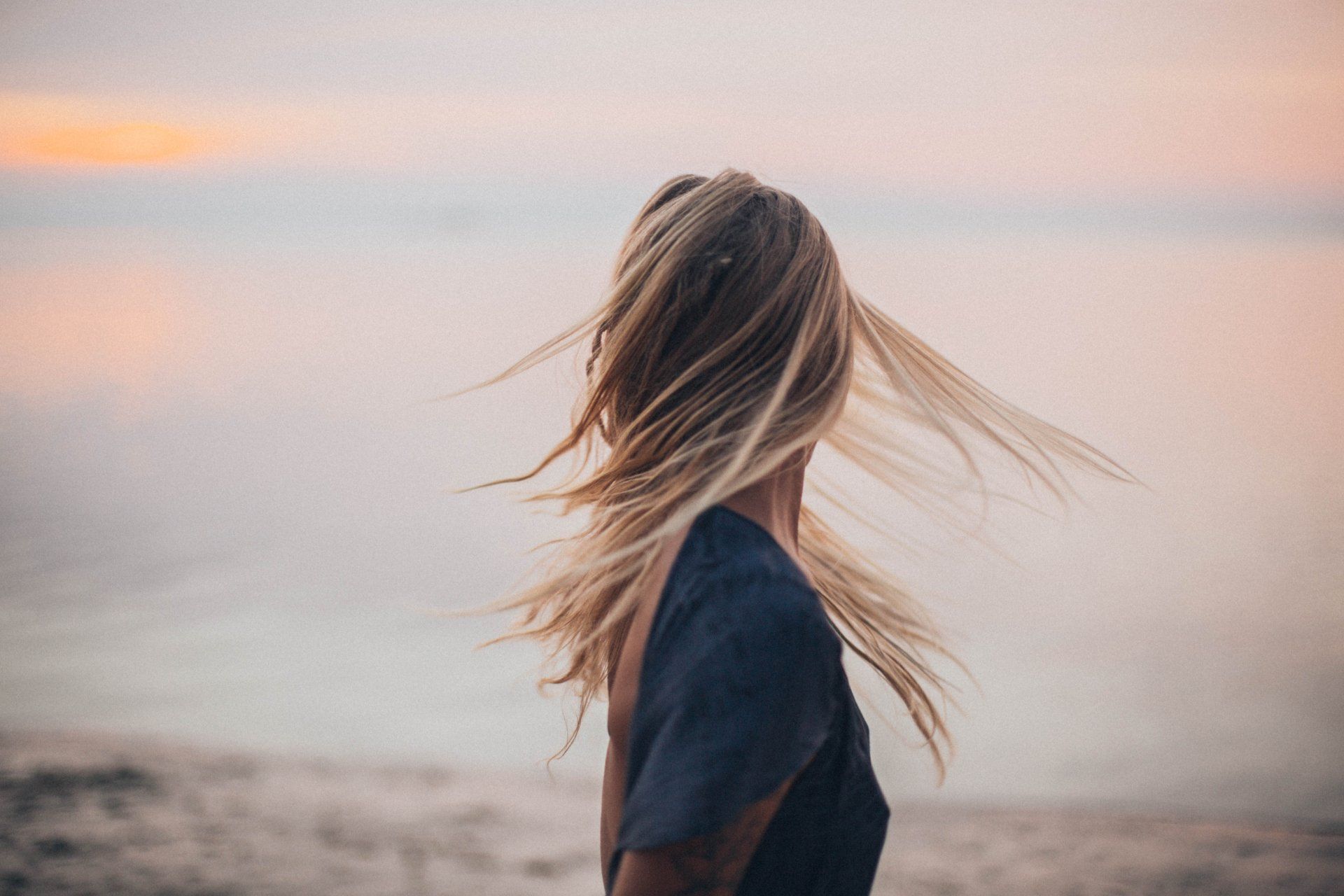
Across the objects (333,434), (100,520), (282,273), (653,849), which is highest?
(282,273)

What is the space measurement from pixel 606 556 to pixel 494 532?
914 centimetres

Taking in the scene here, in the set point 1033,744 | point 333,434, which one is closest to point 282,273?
point 333,434

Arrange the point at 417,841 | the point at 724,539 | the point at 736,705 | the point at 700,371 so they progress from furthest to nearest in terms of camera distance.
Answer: the point at 417,841
the point at 700,371
the point at 724,539
the point at 736,705

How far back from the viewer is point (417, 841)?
392 cm

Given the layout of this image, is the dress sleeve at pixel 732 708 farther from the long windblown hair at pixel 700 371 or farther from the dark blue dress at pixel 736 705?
the long windblown hair at pixel 700 371

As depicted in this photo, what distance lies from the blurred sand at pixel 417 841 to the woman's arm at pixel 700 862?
2.96 m

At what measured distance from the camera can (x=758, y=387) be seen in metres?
1.09

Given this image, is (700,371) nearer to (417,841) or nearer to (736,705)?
(736,705)

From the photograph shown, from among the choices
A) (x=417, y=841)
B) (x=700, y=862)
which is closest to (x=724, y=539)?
(x=700, y=862)

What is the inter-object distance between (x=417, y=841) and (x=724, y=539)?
3.40 m

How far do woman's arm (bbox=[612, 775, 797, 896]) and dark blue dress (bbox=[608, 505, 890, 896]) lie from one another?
0.01 meters

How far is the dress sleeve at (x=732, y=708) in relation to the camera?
872mm

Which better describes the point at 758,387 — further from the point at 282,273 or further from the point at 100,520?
the point at 282,273

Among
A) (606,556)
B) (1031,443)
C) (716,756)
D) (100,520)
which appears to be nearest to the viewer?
(716,756)
